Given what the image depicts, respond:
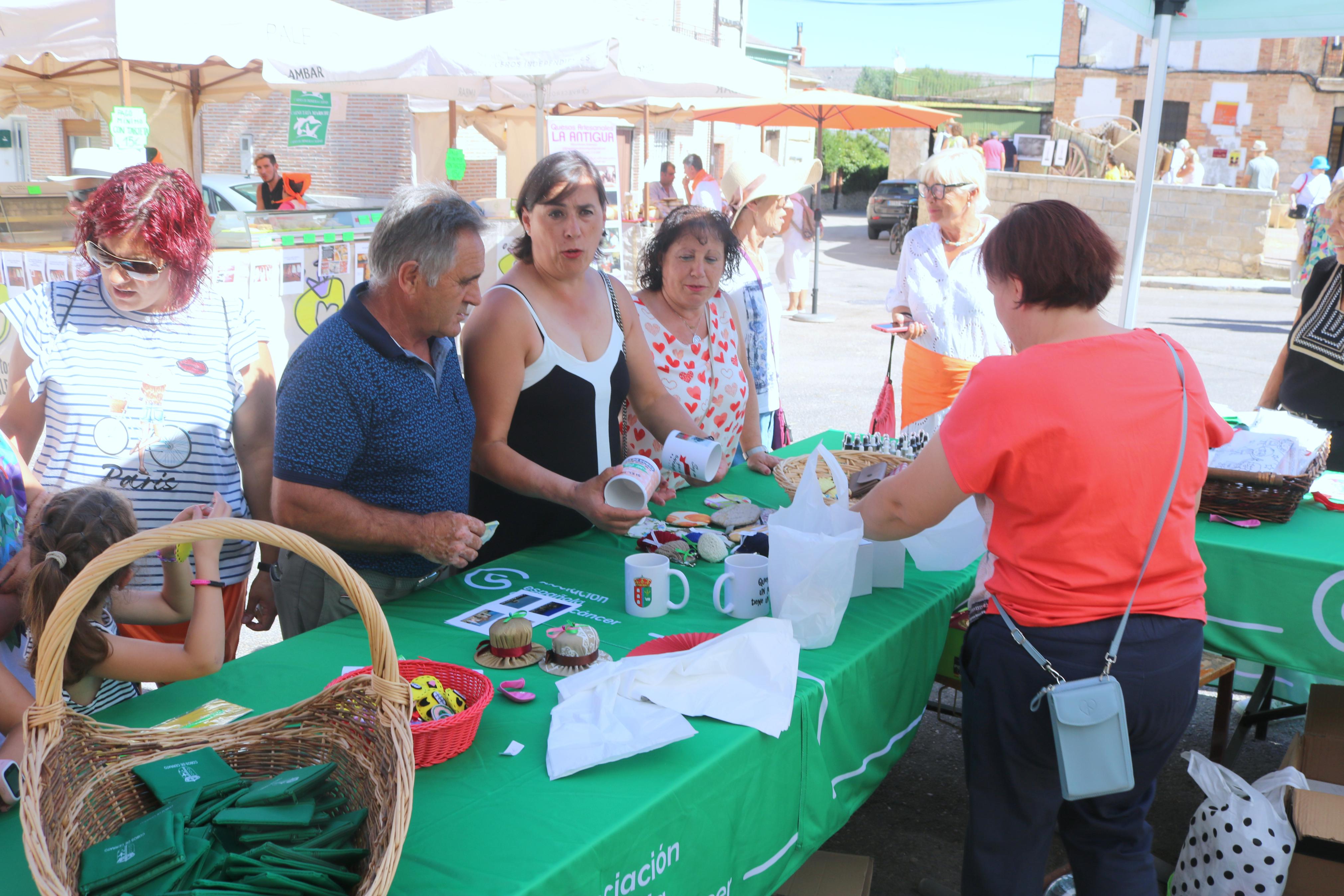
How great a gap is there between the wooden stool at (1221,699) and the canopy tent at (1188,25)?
72.9 inches

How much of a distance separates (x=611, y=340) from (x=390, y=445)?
816 mm

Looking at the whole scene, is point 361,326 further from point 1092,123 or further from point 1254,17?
point 1092,123

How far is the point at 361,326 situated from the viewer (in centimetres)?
205

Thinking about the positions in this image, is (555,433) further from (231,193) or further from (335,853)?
(231,193)

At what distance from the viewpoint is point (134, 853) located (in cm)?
119

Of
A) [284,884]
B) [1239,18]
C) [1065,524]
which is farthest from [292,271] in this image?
[284,884]

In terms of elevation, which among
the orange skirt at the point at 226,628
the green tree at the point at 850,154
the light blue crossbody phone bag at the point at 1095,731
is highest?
the green tree at the point at 850,154

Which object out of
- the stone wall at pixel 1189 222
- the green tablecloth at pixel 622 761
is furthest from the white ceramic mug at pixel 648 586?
the stone wall at pixel 1189 222

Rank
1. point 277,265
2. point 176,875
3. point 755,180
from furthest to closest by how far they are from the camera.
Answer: point 277,265
point 755,180
point 176,875

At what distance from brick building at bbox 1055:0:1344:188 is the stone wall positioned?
9.56 meters

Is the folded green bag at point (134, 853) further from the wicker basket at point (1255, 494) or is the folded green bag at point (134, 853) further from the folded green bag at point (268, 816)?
the wicker basket at point (1255, 494)

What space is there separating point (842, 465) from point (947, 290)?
162 cm

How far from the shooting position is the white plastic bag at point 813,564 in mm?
1970

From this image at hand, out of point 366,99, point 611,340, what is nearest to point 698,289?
point 611,340
